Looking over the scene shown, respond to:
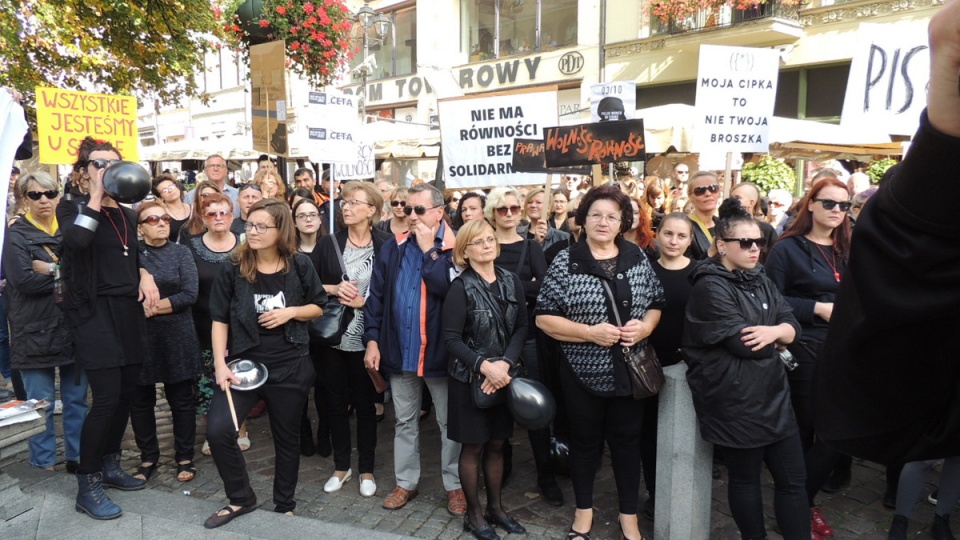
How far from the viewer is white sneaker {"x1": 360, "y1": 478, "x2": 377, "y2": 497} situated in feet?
15.5

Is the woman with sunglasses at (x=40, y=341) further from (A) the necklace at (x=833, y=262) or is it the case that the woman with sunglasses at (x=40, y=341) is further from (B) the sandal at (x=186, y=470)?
(A) the necklace at (x=833, y=262)

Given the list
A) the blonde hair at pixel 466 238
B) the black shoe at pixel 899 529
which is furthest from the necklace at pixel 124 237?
the black shoe at pixel 899 529

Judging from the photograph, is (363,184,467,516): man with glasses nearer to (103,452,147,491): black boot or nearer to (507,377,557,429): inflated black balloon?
(507,377,557,429): inflated black balloon

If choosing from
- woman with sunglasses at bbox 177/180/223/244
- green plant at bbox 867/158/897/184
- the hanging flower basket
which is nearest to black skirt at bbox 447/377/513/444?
woman with sunglasses at bbox 177/180/223/244

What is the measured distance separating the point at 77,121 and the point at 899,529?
23.9 ft

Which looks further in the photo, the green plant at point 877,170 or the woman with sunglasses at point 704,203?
the green plant at point 877,170

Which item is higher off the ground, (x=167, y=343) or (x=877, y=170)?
(x=877, y=170)

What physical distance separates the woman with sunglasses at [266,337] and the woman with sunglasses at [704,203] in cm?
280

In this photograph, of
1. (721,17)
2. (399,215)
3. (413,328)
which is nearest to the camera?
(413,328)

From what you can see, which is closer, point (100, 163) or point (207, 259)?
point (100, 163)

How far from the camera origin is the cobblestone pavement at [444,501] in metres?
4.21

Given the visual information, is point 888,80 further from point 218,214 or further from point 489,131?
point 218,214

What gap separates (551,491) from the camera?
4.60m

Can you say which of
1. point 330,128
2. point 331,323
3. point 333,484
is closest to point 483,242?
point 331,323
